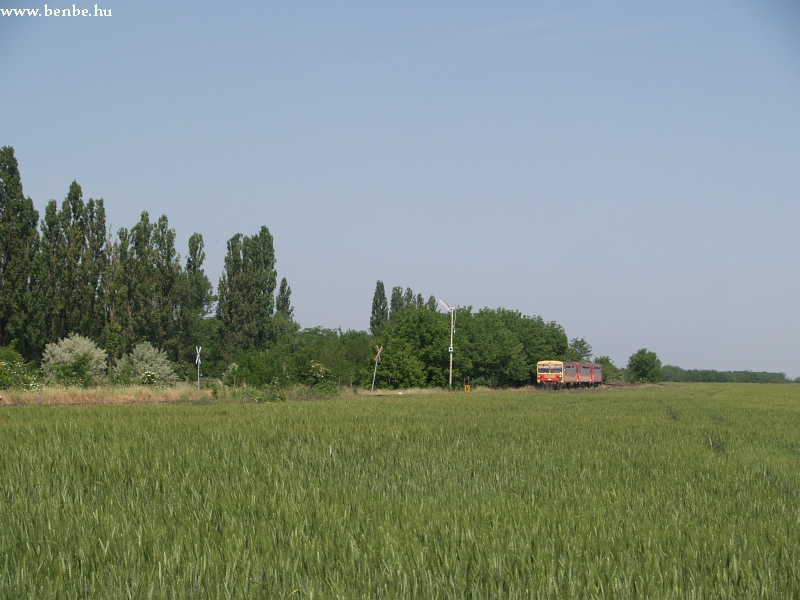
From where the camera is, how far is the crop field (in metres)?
4.48

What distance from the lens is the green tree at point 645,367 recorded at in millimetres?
152250

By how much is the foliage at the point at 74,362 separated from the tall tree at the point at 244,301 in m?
18.1

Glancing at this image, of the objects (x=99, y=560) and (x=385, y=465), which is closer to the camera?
(x=99, y=560)

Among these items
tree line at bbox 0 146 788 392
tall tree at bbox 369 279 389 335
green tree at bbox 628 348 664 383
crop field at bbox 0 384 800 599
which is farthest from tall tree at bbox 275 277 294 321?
green tree at bbox 628 348 664 383

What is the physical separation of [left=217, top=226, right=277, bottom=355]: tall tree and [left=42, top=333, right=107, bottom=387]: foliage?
59.3 ft

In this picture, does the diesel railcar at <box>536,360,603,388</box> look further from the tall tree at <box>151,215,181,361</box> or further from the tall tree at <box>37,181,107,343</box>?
the tall tree at <box>37,181,107,343</box>

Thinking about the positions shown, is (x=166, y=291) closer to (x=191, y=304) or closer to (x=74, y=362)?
(x=191, y=304)

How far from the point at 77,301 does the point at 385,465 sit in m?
43.9

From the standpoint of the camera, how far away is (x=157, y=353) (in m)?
53.0

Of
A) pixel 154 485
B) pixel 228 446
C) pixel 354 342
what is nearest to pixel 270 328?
pixel 354 342

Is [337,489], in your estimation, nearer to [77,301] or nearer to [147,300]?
→ [77,301]

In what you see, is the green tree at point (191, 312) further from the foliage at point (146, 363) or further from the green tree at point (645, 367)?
the green tree at point (645, 367)

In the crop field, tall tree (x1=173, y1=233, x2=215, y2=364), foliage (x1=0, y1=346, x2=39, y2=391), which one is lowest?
the crop field

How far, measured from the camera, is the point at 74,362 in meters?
38.8
